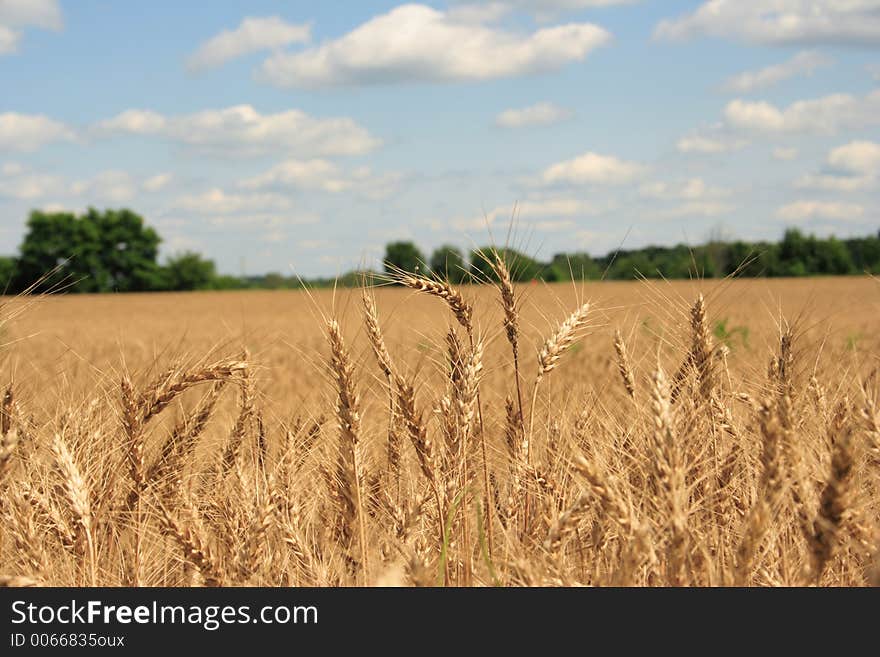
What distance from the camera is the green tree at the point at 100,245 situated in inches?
3029

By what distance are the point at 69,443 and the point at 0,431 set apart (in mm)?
359

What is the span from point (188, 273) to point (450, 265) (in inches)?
→ 3414

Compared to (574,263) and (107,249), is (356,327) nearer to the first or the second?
(574,263)

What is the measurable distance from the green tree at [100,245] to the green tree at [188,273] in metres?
1.98

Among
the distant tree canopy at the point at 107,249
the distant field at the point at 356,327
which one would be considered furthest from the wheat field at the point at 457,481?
the distant tree canopy at the point at 107,249

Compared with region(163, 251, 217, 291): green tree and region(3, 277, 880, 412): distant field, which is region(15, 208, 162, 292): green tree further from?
region(3, 277, 880, 412): distant field

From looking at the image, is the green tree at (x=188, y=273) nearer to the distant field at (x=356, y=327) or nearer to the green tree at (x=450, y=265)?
the distant field at (x=356, y=327)

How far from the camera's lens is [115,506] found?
274 centimetres

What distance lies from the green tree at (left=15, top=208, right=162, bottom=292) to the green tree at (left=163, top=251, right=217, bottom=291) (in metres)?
1.98

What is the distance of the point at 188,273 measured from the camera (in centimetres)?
8469

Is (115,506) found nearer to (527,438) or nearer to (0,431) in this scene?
(0,431)

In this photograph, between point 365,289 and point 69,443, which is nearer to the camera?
point 365,289

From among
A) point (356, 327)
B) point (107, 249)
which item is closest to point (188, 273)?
point (107, 249)
